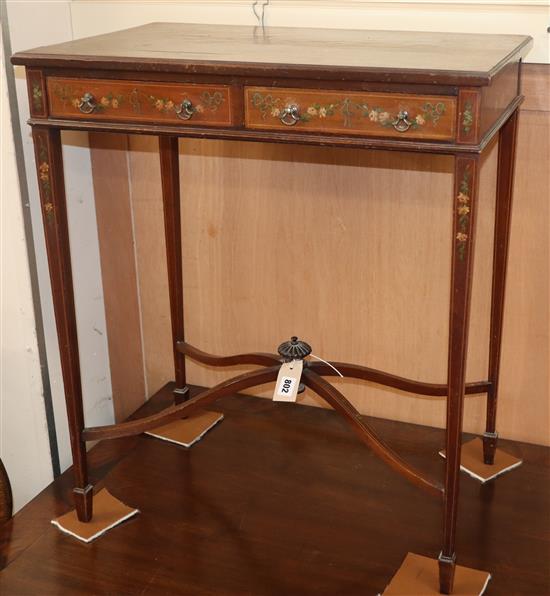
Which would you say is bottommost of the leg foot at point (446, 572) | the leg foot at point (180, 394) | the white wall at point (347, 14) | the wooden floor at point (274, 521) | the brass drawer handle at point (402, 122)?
the wooden floor at point (274, 521)

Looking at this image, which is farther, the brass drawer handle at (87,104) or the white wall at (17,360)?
the white wall at (17,360)

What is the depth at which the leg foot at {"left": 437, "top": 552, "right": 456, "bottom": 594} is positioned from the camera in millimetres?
1627

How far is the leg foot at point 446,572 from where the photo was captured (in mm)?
1627

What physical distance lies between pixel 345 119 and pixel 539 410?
1016mm

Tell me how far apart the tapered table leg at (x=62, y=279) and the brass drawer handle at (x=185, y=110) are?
26cm

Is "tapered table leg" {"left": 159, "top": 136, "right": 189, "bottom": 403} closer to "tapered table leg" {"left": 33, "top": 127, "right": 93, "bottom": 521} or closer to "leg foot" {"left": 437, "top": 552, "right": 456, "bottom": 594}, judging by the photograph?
"tapered table leg" {"left": 33, "top": 127, "right": 93, "bottom": 521}

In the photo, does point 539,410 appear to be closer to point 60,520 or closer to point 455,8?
point 455,8

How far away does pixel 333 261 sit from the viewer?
7.03 feet

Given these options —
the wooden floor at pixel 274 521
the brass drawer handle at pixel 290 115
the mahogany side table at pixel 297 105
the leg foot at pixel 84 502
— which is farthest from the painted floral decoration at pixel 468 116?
the leg foot at pixel 84 502

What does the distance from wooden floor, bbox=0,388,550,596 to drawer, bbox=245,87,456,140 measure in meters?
0.85

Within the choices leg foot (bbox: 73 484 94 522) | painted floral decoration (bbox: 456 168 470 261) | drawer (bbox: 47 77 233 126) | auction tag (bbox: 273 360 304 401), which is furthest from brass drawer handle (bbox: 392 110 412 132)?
leg foot (bbox: 73 484 94 522)

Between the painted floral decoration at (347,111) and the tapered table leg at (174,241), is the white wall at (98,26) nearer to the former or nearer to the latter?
the tapered table leg at (174,241)

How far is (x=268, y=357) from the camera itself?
200cm

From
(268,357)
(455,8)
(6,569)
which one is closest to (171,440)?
(268,357)
